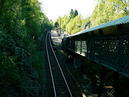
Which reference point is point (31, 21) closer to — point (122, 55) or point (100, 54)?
point (100, 54)

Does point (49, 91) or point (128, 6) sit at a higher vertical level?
point (128, 6)

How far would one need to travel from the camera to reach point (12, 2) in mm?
17109

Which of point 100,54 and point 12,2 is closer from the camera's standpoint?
point 100,54

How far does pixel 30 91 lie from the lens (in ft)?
47.2

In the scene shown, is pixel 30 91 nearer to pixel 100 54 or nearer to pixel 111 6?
pixel 100 54

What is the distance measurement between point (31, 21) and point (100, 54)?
21973mm

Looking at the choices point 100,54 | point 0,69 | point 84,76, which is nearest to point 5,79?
point 0,69

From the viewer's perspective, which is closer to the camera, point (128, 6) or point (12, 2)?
point (12, 2)

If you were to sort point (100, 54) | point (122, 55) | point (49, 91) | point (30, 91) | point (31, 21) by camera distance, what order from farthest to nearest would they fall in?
point (31, 21)
point (49, 91)
point (30, 91)
point (100, 54)
point (122, 55)

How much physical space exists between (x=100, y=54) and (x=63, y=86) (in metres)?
7.09

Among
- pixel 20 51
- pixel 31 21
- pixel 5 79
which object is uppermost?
pixel 31 21

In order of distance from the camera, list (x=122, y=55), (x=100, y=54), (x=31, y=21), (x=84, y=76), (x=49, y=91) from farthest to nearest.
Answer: (x=31, y=21), (x=84, y=76), (x=49, y=91), (x=100, y=54), (x=122, y=55)

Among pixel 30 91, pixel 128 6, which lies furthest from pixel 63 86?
pixel 128 6

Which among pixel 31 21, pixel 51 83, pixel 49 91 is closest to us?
pixel 49 91
